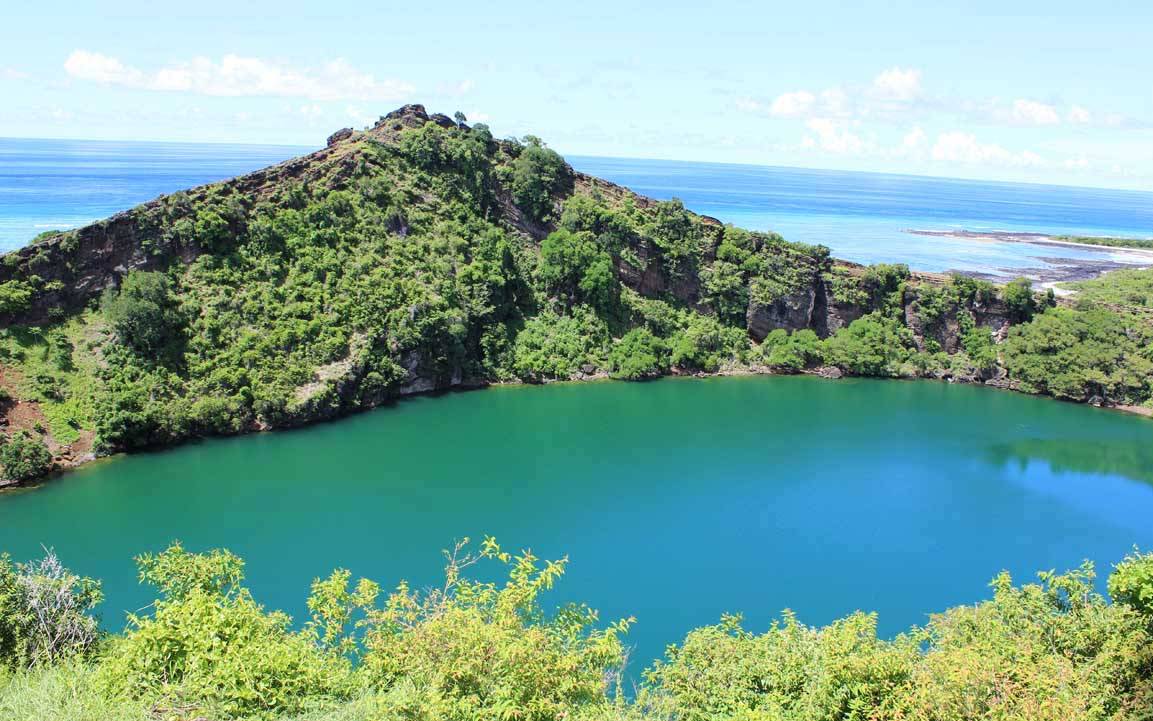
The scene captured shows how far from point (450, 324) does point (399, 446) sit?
11609 mm

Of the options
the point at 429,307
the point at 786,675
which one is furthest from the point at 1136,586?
the point at 429,307

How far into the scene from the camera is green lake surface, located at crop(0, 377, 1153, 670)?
1164 inches

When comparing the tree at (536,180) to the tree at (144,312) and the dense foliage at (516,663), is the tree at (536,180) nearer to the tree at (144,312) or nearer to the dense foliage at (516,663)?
the tree at (144,312)

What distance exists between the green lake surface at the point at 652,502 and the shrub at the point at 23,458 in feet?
3.93

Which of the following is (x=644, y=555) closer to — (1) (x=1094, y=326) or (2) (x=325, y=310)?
(2) (x=325, y=310)

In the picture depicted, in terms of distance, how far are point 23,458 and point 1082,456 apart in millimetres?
60214

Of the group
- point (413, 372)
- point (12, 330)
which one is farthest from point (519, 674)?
point (12, 330)

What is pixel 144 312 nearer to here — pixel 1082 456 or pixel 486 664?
pixel 486 664

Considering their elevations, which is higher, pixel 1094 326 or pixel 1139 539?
pixel 1094 326

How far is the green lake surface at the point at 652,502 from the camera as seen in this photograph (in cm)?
2958

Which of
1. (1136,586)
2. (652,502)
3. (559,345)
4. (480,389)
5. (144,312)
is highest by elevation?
(144,312)

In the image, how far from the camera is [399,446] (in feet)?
141

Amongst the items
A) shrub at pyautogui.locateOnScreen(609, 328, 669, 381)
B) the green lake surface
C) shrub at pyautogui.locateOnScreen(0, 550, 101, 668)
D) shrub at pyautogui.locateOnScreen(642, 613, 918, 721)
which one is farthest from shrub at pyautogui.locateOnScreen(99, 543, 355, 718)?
shrub at pyautogui.locateOnScreen(609, 328, 669, 381)

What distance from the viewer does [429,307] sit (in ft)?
167
